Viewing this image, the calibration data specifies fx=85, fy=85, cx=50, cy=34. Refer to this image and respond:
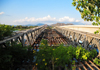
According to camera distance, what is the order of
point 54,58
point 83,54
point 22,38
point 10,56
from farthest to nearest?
point 22,38
point 83,54
point 54,58
point 10,56

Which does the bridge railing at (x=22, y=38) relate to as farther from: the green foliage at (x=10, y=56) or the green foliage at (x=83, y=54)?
the green foliage at (x=83, y=54)

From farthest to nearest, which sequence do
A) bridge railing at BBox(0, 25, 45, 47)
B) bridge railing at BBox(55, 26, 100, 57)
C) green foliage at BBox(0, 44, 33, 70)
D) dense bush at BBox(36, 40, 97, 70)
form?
bridge railing at BBox(55, 26, 100, 57), dense bush at BBox(36, 40, 97, 70), bridge railing at BBox(0, 25, 45, 47), green foliage at BBox(0, 44, 33, 70)

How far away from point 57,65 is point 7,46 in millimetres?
2466

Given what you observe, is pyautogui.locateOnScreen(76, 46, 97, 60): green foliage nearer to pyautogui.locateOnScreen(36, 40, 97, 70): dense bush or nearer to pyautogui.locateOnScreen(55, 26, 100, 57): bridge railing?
pyautogui.locateOnScreen(36, 40, 97, 70): dense bush

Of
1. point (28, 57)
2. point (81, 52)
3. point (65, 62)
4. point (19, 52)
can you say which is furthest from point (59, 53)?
point (19, 52)

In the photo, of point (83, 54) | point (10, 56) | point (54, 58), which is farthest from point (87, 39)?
point (10, 56)

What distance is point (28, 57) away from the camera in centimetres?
471

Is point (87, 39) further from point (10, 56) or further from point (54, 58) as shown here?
point (10, 56)

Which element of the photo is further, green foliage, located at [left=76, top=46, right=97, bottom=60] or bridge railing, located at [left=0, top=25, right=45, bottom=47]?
green foliage, located at [left=76, top=46, right=97, bottom=60]

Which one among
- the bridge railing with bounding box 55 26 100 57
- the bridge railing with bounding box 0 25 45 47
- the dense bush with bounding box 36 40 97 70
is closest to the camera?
the bridge railing with bounding box 0 25 45 47

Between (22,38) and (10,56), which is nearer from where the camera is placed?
(10,56)

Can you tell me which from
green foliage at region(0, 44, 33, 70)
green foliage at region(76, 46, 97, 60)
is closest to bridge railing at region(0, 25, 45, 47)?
green foliage at region(0, 44, 33, 70)

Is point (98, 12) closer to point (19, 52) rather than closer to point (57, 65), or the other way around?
point (57, 65)

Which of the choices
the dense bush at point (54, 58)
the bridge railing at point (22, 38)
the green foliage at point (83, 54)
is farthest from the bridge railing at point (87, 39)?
the bridge railing at point (22, 38)
